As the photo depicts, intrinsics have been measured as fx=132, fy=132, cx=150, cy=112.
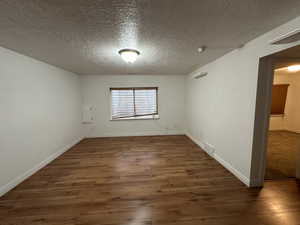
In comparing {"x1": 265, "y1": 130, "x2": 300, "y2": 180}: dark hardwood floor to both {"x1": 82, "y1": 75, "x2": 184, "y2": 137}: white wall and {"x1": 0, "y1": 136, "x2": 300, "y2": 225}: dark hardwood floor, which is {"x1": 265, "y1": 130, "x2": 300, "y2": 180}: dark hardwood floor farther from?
{"x1": 82, "y1": 75, "x2": 184, "y2": 137}: white wall

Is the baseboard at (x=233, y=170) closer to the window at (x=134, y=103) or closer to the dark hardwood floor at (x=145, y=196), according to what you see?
the dark hardwood floor at (x=145, y=196)

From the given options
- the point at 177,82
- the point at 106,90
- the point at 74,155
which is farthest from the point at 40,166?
the point at 177,82

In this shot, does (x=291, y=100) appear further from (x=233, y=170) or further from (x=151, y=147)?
(x=151, y=147)

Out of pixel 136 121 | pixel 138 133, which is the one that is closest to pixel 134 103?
pixel 136 121

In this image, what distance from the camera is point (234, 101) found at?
7.45 ft

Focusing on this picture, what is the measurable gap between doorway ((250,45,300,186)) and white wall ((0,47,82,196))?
3.62 metres

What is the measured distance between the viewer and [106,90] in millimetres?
4516

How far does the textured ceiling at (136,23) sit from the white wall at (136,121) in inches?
92.5

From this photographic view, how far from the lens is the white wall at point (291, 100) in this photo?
4.77 meters

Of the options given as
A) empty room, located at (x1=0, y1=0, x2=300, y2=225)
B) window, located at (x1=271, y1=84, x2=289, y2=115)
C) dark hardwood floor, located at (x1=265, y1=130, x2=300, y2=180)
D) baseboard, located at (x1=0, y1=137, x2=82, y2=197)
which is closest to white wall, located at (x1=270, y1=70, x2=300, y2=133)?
window, located at (x1=271, y1=84, x2=289, y2=115)

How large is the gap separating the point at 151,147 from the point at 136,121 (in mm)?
1369

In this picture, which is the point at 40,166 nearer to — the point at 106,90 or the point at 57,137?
the point at 57,137

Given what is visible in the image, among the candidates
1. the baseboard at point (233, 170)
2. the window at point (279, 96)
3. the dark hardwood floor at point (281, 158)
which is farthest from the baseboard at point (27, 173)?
the window at point (279, 96)

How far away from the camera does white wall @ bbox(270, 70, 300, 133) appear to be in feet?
15.6
